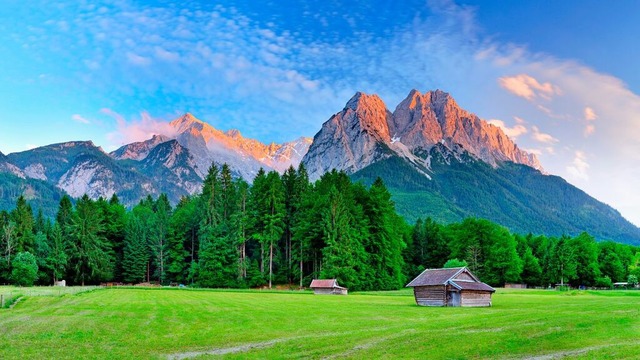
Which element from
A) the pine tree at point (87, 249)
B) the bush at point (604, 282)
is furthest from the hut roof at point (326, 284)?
the bush at point (604, 282)

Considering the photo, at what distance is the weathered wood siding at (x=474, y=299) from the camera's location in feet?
175

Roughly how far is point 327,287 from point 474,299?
2840 centimetres

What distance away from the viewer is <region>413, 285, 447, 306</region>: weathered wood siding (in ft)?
178

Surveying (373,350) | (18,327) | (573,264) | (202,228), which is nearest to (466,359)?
(373,350)

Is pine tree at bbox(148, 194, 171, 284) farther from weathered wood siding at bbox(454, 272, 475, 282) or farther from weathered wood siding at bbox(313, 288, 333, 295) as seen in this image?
weathered wood siding at bbox(454, 272, 475, 282)

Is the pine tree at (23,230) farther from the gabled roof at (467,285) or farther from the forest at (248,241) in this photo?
the gabled roof at (467,285)

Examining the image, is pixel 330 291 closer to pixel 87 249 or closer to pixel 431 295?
pixel 431 295

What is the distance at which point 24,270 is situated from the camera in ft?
289

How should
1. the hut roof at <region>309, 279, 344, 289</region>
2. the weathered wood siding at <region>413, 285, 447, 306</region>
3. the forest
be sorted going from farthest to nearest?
the forest → the hut roof at <region>309, 279, 344, 289</region> → the weathered wood siding at <region>413, 285, 447, 306</region>

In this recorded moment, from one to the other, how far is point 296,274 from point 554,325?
63.6 meters

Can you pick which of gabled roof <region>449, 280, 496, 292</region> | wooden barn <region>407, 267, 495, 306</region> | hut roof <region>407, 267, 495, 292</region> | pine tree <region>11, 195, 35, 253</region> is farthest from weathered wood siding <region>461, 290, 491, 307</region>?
pine tree <region>11, 195, 35, 253</region>

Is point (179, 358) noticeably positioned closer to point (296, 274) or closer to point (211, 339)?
point (211, 339)

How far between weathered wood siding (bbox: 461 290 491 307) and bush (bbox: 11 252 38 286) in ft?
240

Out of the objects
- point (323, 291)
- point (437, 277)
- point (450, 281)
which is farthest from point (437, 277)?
point (323, 291)
